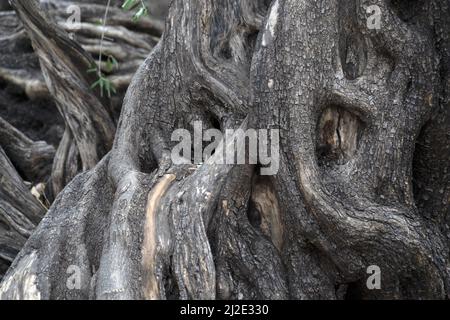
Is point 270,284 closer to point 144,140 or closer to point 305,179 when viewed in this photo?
point 305,179

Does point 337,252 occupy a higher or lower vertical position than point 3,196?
lower

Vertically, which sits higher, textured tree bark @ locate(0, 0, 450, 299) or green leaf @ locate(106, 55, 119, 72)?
green leaf @ locate(106, 55, 119, 72)

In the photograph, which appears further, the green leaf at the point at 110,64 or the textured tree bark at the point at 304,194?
the green leaf at the point at 110,64

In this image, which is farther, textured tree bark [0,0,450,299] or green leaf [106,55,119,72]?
green leaf [106,55,119,72]

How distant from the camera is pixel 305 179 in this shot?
2.90 meters

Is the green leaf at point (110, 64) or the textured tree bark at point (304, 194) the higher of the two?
the green leaf at point (110, 64)

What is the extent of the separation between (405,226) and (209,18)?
4.54ft

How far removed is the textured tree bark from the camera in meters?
2.87

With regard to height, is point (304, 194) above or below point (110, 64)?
below

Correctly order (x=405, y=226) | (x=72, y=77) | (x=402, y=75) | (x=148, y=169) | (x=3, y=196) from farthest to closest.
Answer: (x=72, y=77)
(x=3, y=196)
(x=148, y=169)
(x=402, y=75)
(x=405, y=226)

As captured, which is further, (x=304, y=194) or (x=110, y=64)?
(x=110, y=64)

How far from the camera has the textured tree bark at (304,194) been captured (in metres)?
2.87

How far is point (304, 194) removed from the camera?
290 centimetres

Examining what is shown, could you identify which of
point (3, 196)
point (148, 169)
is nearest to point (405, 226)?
point (148, 169)
